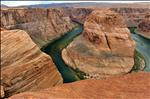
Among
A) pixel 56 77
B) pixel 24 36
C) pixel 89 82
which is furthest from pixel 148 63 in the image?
pixel 89 82

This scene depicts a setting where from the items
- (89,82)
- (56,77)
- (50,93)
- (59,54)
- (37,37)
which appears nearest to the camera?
(50,93)

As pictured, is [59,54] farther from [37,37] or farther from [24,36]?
[24,36]

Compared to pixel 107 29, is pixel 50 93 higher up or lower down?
higher up

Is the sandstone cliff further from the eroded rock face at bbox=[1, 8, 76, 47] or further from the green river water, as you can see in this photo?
the eroded rock face at bbox=[1, 8, 76, 47]

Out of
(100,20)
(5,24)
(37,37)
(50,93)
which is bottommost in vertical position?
(37,37)

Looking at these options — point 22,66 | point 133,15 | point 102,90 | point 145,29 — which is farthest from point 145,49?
point 133,15

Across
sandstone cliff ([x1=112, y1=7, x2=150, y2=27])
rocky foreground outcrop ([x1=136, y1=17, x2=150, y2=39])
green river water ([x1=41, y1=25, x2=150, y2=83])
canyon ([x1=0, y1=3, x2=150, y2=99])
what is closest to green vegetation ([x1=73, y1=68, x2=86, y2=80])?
canyon ([x1=0, y1=3, x2=150, y2=99])

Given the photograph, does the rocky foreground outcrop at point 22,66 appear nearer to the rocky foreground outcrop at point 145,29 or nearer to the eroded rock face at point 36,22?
the eroded rock face at point 36,22

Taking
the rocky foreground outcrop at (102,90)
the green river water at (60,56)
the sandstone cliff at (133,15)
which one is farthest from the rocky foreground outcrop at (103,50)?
the sandstone cliff at (133,15)

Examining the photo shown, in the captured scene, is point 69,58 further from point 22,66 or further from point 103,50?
point 22,66
